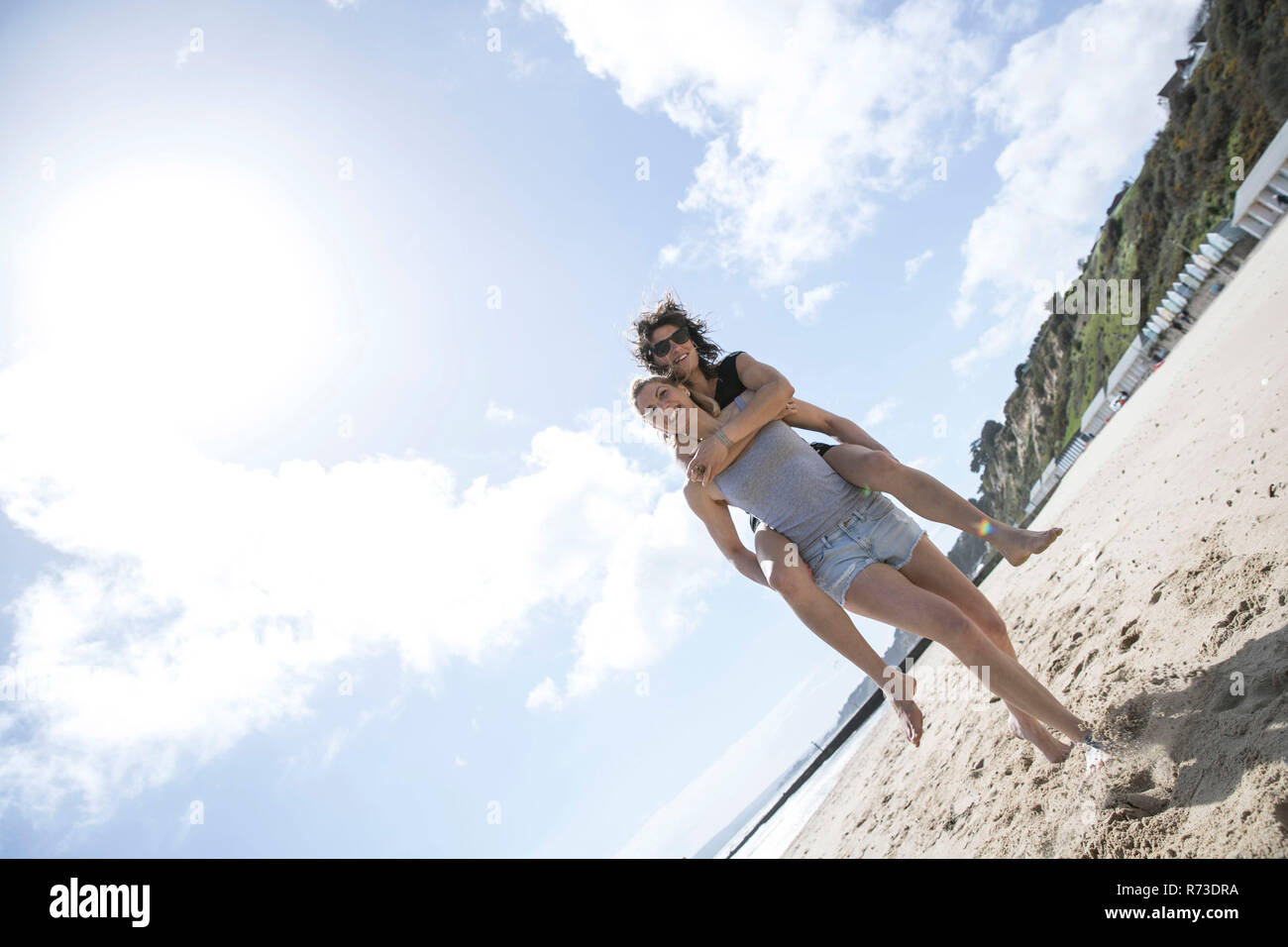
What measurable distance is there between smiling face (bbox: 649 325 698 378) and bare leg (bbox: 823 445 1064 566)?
3.03 feet

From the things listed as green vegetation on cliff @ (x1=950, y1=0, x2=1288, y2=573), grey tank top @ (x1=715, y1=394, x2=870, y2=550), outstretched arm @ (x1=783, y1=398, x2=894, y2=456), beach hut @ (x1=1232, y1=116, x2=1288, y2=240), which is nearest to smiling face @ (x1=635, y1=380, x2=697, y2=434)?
grey tank top @ (x1=715, y1=394, x2=870, y2=550)

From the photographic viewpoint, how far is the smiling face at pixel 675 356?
3648 mm

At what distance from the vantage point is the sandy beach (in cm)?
212

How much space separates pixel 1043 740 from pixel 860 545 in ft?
3.99

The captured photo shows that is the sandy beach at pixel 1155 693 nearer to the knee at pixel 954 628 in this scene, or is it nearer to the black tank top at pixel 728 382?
the knee at pixel 954 628

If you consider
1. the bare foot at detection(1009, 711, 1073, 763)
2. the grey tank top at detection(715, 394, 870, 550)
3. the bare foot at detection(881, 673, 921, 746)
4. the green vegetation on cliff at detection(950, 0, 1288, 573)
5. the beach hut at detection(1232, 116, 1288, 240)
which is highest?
the green vegetation on cliff at detection(950, 0, 1288, 573)

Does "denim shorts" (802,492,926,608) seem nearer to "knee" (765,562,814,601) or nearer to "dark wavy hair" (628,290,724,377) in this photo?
"knee" (765,562,814,601)

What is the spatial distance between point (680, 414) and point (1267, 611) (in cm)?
253

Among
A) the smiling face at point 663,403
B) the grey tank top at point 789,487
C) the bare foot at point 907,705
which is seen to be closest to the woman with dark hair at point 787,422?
the grey tank top at point 789,487

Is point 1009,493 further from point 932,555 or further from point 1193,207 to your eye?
point 932,555

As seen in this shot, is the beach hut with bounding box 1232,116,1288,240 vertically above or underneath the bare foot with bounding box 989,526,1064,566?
above

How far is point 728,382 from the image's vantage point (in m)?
3.62
